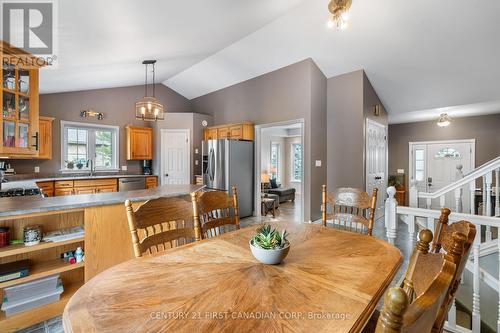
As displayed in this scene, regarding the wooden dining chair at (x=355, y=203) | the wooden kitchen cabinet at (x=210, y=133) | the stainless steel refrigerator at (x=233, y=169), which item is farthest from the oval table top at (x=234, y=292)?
the wooden kitchen cabinet at (x=210, y=133)

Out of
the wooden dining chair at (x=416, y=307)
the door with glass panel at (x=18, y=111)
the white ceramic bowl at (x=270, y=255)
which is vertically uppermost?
the door with glass panel at (x=18, y=111)

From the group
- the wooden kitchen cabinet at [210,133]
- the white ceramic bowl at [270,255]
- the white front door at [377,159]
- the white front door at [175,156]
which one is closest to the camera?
the white ceramic bowl at [270,255]

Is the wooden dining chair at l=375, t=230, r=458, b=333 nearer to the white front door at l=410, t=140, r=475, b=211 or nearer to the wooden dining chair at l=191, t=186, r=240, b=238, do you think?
the wooden dining chair at l=191, t=186, r=240, b=238

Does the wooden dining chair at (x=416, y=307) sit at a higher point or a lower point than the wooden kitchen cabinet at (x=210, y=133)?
lower

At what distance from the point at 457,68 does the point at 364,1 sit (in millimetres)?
2051

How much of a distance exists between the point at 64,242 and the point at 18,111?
1481 millimetres

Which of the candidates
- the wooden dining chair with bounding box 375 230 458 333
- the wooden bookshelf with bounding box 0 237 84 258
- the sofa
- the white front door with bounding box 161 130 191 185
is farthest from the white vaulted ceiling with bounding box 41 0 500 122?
the sofa

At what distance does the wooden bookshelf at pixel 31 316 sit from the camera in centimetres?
168

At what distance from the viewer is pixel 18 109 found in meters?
2.35

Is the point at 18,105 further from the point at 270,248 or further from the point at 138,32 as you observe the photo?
the point at 270,248

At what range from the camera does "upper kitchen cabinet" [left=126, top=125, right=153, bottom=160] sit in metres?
5.82

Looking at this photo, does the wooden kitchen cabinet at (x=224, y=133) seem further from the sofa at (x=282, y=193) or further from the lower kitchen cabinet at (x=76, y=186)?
the lower kitchen cabinet at (x=76, y=186)

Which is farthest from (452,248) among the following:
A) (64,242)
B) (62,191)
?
(62,191)

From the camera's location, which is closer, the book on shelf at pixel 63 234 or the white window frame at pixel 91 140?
the book on shelf at pixel 63 234
